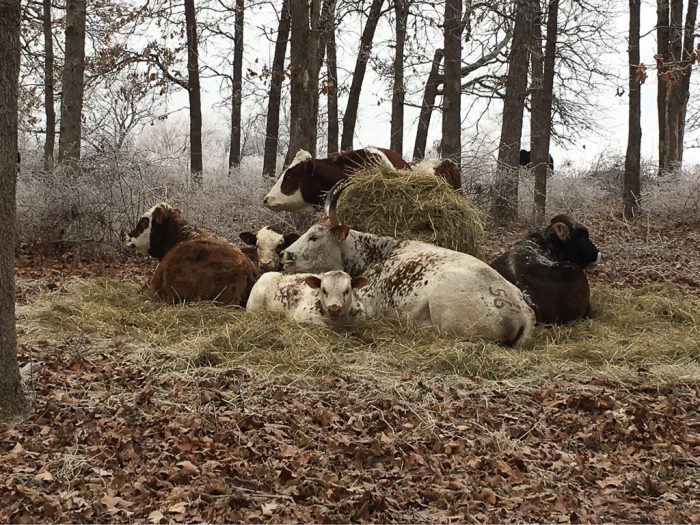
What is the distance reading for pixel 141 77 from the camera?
2377cm

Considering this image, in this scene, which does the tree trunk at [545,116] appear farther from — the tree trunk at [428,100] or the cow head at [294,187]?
the cow head at [294,187]

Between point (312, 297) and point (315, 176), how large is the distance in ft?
10.5

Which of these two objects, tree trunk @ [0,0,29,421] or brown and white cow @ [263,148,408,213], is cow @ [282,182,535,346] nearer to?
brown and white cow @ [263,148,408,213]

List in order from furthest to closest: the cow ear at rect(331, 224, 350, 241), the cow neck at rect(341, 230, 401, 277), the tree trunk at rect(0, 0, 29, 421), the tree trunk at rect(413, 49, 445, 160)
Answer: the tree trunk at rect(413, 49, 445, 160) → the cow neck at rect(341, 230, 401, 277) → the cow ear at rect(331, 224, 350, 241) → the tree trunk at rect(0, 0, 29, 421)

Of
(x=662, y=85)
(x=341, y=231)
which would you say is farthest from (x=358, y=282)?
(x=662, y=85)

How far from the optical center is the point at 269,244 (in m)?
10.5

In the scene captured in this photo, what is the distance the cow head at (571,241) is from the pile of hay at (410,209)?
35.2 inches

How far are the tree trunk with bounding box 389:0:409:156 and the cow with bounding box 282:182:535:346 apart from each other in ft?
42.8

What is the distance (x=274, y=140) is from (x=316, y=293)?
13.8 m

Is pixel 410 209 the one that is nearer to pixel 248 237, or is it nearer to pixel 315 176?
pixel 315 176

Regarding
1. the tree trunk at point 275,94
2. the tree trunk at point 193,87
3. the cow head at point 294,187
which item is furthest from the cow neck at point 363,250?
the tree trunk at point 193,87

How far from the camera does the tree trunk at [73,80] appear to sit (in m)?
14.8

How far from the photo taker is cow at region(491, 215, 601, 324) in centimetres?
844

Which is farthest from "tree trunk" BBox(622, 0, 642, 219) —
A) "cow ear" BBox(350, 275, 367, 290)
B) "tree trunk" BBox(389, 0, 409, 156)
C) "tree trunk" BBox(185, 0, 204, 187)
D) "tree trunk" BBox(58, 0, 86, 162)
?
"tree trunk" BBox(58, 0, 86, 162)
